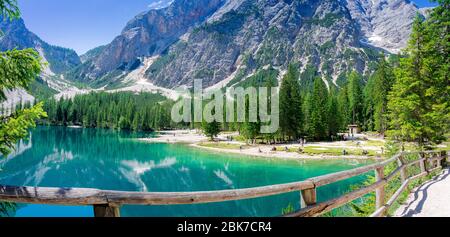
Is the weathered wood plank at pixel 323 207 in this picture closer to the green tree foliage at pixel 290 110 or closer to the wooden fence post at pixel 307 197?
the wooden fence post at pixel 307 197

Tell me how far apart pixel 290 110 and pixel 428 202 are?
66.1 m

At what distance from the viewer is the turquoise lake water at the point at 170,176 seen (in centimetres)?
2534

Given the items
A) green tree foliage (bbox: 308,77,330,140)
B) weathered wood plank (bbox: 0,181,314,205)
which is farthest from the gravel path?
green tree foliage (bbox: 308,77,330,140)

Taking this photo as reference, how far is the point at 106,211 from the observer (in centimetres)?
336

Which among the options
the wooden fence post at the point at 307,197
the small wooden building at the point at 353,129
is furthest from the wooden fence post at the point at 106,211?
the small wooden building at the point at 353,129

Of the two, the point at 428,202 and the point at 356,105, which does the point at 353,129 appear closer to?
the point at 356,105

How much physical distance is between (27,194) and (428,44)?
23699 mm

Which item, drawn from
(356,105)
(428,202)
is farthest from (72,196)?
(356,105)

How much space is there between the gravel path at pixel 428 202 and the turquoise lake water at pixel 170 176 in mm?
12326

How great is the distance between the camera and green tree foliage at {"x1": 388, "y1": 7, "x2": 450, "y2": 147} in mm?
20141

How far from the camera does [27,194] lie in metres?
3.27

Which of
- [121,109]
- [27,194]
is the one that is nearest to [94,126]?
[121,109]

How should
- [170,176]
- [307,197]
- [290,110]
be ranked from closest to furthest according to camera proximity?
1. [307,197]
2. [170,176]
3. [290,110]
